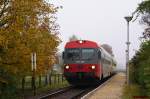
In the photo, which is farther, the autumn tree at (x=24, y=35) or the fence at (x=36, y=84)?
the fence at (x=36, y=84)

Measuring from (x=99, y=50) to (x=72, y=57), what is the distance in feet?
7.26

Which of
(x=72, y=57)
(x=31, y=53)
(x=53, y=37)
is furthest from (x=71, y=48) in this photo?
(x=31, y=53)

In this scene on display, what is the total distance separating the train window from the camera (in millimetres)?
39644

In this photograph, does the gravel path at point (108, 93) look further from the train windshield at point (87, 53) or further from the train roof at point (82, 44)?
the train roof at point (82, 44)

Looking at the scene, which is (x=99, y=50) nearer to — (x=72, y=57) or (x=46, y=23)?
(x=72, y=57)

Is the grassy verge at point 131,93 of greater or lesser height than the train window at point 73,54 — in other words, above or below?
below

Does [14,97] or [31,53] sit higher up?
[31,53]

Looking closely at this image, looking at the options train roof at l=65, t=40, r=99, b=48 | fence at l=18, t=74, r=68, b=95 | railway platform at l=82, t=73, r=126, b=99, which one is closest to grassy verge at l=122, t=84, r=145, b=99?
railway platform at l=82, t=73, r=126, b=99

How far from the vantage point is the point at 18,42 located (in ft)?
92.6

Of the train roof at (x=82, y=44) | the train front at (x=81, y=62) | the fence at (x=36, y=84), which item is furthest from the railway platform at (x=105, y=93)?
the fence at (x=36, y=84)

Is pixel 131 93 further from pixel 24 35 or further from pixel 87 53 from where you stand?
pixel 87 53

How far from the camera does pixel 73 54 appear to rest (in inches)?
1569

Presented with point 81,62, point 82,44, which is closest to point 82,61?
point 81,62

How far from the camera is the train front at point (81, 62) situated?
39.0 meters
